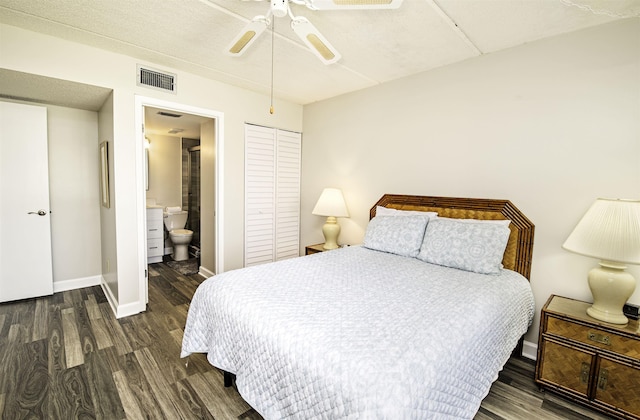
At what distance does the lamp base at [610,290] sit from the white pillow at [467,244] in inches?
20.9

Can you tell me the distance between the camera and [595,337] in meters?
1.75

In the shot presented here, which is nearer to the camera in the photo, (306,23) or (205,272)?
(306,23)

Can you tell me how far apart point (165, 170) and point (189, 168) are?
1.35 ft

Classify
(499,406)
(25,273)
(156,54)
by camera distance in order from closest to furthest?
(499,406) → (156,54) → (25,273)

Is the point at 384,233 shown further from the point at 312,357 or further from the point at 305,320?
the point at 312,357

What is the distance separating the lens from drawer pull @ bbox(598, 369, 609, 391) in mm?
1708

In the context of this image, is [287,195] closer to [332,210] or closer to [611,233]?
[332,210]

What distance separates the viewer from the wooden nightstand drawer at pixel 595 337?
164 centimetres

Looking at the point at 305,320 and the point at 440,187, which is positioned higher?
the point at 440,187

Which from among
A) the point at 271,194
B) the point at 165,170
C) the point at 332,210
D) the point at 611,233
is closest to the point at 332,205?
the point at 332,210

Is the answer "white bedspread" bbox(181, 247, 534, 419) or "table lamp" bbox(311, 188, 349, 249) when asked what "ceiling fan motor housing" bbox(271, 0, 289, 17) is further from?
"table lamp" bbox(311, 188, 349, 249)

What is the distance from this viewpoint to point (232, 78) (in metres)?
3.19

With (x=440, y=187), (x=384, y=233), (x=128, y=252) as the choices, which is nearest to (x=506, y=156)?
(x=440, y=187)

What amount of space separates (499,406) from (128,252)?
324 cm
